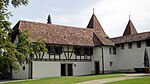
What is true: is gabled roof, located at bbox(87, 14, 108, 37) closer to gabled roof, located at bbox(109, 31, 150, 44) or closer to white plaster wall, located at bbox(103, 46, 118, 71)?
gabled roof, located at bbox(109, 31, 150, 44)

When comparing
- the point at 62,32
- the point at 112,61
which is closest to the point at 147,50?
the point at 112,61

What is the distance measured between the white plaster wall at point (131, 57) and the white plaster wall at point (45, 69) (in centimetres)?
1078

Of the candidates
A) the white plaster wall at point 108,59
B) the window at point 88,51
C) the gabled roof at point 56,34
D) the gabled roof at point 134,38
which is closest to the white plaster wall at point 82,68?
the window at point 88,51

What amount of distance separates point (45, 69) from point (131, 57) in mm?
13384

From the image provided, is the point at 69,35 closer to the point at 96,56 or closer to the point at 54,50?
the point at 54,50

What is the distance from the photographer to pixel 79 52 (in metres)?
38.9

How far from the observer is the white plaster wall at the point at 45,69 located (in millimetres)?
33812

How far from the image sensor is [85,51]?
130 feet

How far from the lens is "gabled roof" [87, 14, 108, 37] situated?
45.1 meters

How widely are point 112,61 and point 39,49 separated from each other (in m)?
21.0

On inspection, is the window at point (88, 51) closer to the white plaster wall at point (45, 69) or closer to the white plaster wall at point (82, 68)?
the white plaster wall at point (82, 68)

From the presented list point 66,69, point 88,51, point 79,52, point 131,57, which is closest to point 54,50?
point 66,69

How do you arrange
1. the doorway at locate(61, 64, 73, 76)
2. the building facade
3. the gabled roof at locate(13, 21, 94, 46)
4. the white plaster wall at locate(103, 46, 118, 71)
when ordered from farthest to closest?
the white plaster wall at locate(103, 46, 118, 71) → the doorway at locate(61, 64, 73, 76) → the gabled roof at locate(13, 21, 94, 46) → the building facade

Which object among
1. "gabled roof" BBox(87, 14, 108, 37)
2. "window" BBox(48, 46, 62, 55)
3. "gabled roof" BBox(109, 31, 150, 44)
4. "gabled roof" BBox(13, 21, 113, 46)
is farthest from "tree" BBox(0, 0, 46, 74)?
"gabled roof" BBox(87, 14, 108, 37)
